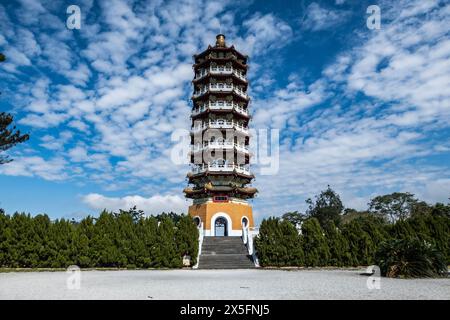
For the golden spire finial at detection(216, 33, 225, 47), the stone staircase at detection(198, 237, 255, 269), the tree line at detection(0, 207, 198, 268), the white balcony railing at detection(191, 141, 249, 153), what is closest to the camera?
the tree line at detection(0, 207, 198, 268)

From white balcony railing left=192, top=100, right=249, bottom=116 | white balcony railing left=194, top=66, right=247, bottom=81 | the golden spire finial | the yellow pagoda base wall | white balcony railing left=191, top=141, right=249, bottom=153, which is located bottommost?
the yellow pagoda base wall

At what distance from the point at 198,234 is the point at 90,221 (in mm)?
6695

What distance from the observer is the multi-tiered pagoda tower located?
3052 cm

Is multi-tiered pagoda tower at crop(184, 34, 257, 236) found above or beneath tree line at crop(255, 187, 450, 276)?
above

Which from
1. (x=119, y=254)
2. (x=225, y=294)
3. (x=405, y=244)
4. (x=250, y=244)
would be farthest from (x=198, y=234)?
(x=225, y=294)

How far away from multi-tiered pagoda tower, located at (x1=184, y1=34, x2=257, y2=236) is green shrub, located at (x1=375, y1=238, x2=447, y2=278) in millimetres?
17791

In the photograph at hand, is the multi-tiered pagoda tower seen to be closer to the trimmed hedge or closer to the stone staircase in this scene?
the stone staircase

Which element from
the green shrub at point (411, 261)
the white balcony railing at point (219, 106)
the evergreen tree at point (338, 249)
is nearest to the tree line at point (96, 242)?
the evergreen tree at point (338, 249)

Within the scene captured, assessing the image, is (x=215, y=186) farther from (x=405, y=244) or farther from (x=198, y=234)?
(x=405, y=244)

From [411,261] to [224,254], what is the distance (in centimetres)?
1237

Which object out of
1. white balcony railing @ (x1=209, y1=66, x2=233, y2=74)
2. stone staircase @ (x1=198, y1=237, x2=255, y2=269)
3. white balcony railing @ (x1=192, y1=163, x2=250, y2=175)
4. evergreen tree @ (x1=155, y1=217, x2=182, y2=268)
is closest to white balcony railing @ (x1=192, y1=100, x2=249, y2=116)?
white balcony railing @ (x1=209, y1=66, x2=233, y2=74)
